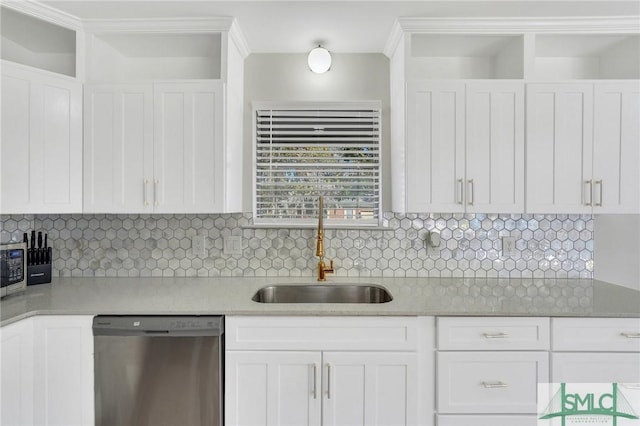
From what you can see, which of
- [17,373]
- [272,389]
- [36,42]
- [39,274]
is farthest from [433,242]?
[36,42]

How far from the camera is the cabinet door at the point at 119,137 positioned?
6.71 ft

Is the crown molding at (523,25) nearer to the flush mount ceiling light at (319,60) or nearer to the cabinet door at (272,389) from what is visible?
the flush mount ceiling light at (319,60)

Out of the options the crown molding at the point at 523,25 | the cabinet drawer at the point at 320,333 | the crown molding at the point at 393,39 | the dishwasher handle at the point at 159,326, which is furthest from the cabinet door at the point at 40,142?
the crown molding at the point at 523,25

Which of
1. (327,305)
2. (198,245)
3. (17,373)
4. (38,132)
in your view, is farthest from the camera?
(198,245)

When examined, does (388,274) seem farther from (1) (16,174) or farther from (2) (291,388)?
(1) (16,174)

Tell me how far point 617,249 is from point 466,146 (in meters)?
1.17

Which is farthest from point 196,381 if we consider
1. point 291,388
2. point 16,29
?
point 16,29

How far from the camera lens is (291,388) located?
172 centimetres

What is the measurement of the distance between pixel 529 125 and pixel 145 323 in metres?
2.19

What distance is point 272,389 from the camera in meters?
1.72

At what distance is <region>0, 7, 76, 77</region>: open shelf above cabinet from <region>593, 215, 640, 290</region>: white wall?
11.0ft

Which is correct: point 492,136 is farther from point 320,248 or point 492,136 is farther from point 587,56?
point 320,248

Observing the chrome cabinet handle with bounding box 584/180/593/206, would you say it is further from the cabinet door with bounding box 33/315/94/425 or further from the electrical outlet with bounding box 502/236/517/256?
the cabinet door with bounding box 33/315/94/425

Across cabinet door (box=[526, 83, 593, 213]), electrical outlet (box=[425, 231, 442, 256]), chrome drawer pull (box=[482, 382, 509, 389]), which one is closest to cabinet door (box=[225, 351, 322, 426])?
chrome drawer pull (box=[482, 382, 509, 389])
